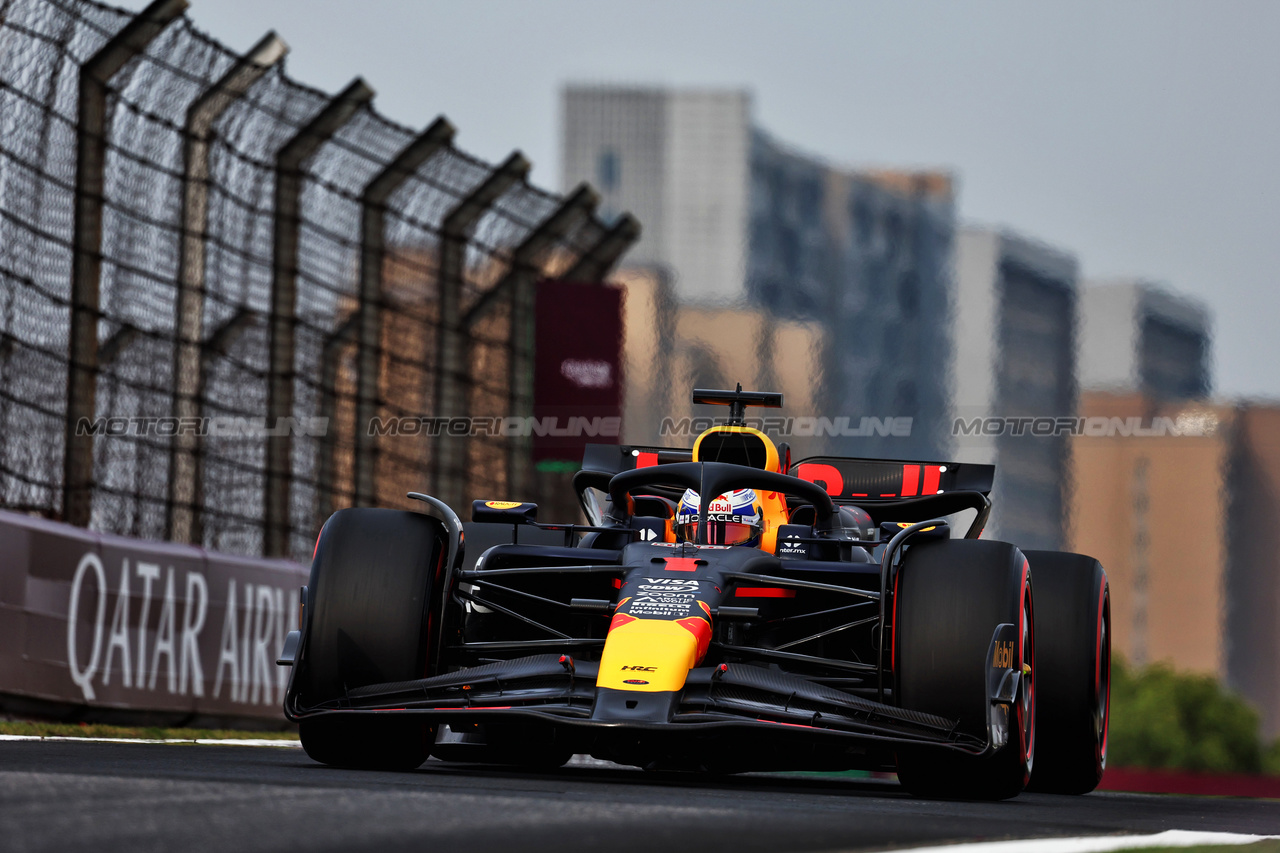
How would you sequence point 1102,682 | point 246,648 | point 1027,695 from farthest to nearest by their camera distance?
point 246,648
point 1102,682
point 1027,695

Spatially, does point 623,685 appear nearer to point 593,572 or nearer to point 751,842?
point 593,572

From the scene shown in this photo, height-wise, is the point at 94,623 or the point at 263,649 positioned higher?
the point at 94,623

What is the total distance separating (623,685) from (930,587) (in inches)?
46.3

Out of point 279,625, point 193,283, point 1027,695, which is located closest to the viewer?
point 1027,695

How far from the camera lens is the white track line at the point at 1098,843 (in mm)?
4840

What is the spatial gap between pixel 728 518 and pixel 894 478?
6.08 ft

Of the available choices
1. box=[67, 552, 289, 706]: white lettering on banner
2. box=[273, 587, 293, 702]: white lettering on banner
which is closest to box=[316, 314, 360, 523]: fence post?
box=[273, 587, 293, 702]: white lettering on banner

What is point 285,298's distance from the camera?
43.8ft

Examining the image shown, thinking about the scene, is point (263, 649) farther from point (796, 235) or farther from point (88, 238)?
point (796, 235)

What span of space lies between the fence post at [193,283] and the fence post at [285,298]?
754 millimetres

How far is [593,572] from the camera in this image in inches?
314

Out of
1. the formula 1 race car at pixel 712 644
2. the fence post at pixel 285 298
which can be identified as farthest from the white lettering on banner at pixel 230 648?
the formula 1 race car at pixel 712 644

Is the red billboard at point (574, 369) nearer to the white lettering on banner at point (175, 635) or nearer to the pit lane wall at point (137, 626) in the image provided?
the pit lane wall at point (137, 626)

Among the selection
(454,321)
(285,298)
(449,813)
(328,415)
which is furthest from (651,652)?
(454,321)
